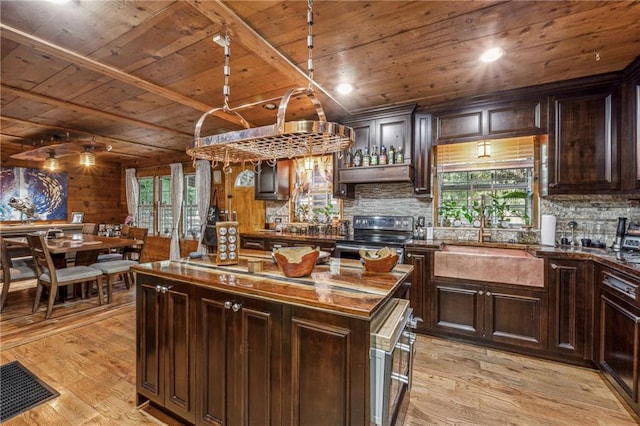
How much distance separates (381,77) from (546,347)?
2.85m

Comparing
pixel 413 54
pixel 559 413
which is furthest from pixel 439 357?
pixel 413 54

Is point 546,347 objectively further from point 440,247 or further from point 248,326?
point 248,326

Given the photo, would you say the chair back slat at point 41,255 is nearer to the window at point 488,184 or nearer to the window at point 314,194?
the window at point 314,194

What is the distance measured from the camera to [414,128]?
3.36m

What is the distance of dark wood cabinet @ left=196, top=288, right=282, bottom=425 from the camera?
136 centimetres

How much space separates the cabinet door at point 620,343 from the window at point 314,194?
2.91 meters

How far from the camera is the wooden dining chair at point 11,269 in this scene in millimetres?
3557

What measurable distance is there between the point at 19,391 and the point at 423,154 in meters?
4.11

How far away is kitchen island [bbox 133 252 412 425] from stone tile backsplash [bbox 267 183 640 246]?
1.94m

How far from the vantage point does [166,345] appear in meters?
1.74

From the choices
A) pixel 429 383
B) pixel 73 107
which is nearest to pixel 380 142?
pixel 429 383

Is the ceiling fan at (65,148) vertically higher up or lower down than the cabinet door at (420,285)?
higher up

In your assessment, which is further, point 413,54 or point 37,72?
point 37,72

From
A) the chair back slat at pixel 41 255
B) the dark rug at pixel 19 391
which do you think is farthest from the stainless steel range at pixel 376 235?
the chair back slat at pixel 41 255
